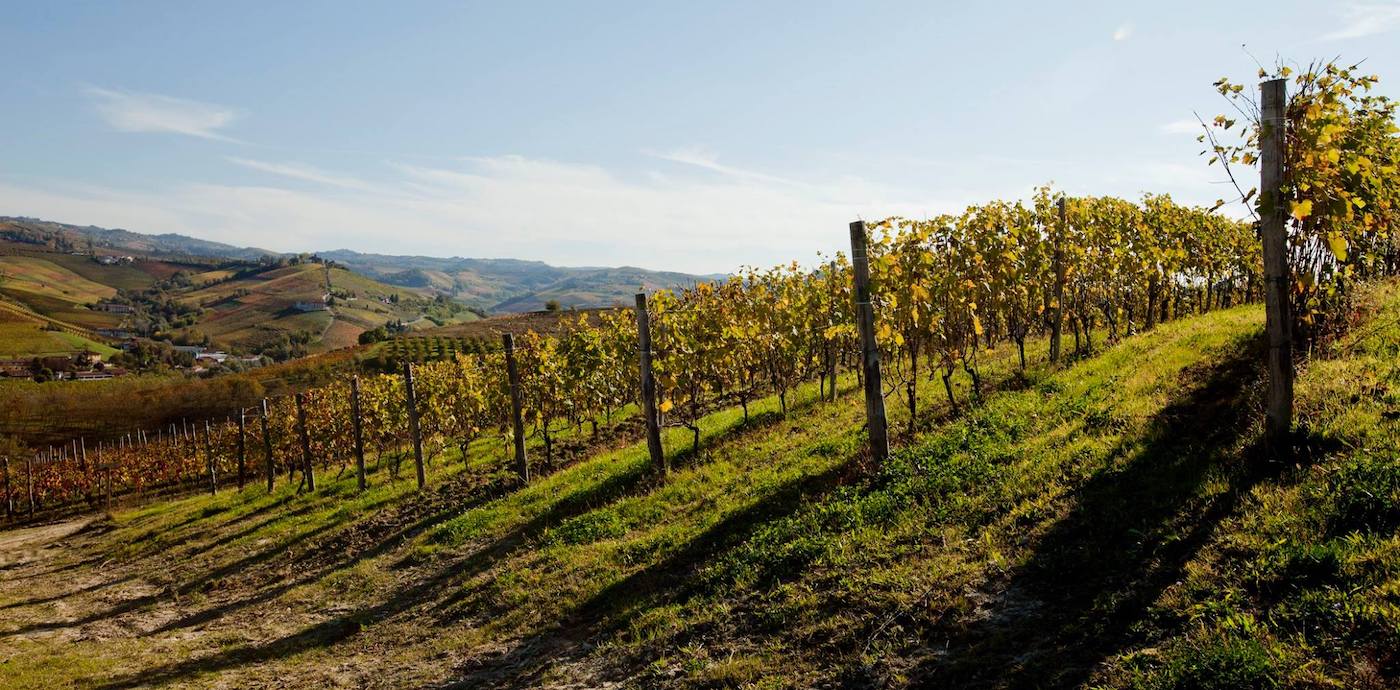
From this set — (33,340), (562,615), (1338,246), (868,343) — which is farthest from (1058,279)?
(33,340)

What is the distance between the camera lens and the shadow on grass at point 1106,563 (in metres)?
4.99

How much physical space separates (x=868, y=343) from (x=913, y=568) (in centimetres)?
338

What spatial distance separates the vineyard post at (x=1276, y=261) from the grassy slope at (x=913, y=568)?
317 millimetres

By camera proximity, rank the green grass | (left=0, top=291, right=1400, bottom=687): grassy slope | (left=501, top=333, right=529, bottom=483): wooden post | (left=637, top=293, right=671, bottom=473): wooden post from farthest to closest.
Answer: the green grass → (left=501, top=333, right=529, bottom=483): wooden post → (left=637, top=293, right=671, bottom=473): wooden post → (left=0, top=291, right=1400, bottom=687): grassy slope

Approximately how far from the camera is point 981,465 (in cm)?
819

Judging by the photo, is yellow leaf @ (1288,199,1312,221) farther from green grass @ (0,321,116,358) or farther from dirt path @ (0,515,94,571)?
green grass @ (0,321,116,358)

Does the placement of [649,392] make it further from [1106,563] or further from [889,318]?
[1106,563]

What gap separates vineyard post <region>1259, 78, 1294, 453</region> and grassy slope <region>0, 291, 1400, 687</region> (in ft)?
1.04

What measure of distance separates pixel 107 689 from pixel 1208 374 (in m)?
14.6

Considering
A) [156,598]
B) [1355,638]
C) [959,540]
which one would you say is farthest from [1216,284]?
[156,598]

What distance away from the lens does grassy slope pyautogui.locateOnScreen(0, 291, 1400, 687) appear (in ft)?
15.5

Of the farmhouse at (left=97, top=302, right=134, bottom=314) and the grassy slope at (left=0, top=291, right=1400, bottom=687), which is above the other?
the farmhouse at (left=97, top=302, right=134, bottom=314)

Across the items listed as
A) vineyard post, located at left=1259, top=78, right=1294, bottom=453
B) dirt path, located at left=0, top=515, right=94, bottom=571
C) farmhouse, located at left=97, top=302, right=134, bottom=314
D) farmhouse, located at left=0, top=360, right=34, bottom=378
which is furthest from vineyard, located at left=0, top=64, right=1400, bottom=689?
farmhouse, located at left=97, top=302, right=134, bottom=314

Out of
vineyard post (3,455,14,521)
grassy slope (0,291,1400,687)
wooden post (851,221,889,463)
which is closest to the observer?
grassy slope (0,291,1400,687)
